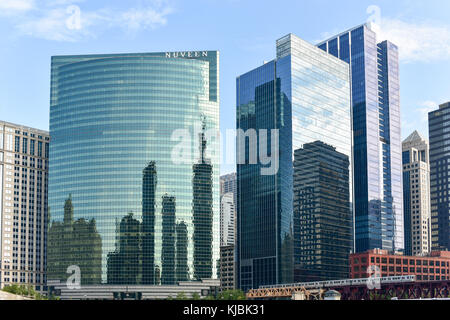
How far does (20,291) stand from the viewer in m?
198
